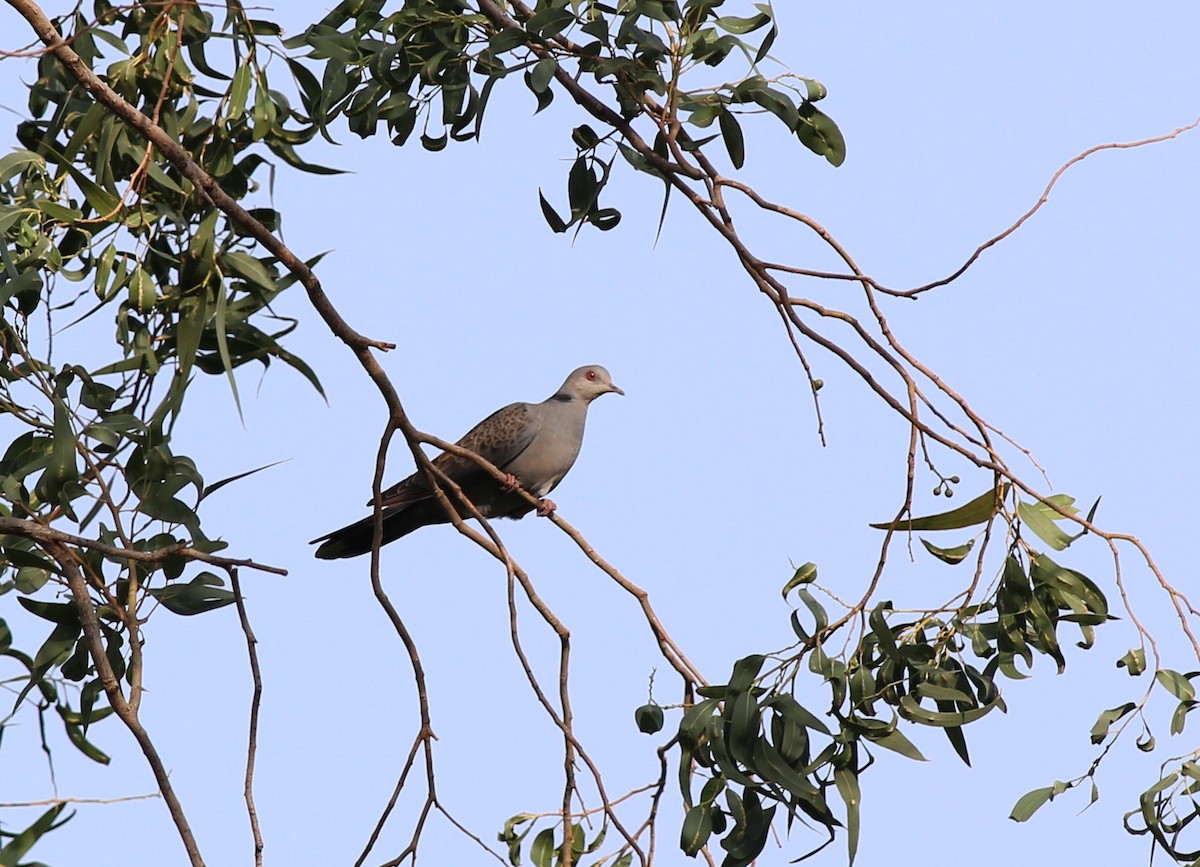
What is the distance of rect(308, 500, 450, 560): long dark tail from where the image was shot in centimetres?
525

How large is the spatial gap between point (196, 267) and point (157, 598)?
2.42 ft

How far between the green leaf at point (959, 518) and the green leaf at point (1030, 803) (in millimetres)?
548

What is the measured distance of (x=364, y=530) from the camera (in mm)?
5238

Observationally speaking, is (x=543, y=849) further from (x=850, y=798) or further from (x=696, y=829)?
(x=850, y=798)

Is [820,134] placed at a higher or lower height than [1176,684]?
higher

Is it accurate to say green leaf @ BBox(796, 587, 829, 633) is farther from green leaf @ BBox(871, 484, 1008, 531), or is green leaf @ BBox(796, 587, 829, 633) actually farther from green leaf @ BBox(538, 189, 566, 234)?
green leaf @ BBox(538, 189, 566, 234)

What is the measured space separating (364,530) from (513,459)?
0.94 meters

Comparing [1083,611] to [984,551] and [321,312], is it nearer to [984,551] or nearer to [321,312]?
[984,551]

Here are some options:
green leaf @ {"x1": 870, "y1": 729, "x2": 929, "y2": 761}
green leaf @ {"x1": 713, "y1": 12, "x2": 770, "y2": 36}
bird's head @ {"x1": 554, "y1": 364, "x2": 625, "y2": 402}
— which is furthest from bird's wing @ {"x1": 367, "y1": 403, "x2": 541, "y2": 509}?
green leaf @ {"x1": 870, "y1": 729, "x2": 929, "y2": 761}

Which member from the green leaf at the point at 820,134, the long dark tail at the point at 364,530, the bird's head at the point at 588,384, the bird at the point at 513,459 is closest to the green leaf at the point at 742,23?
the green leaf at the point at 820,134

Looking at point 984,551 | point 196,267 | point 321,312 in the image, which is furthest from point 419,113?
point 984,551

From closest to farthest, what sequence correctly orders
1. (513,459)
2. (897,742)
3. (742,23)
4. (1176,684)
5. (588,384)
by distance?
(1176,684) → (897,742) → (742,23) → (513,459) → (588,384)

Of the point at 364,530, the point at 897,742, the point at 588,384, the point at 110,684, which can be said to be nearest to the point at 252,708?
the point at 110,684

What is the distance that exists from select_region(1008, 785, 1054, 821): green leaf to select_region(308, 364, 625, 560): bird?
277 cm
